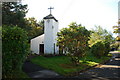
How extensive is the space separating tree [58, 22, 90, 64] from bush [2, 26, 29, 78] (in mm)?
6197

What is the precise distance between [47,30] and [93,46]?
7466 mm

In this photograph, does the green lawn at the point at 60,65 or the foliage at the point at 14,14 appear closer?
the green lawn at the point at 60,65

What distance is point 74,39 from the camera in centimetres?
1265

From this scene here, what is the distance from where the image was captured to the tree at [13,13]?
18689 mm

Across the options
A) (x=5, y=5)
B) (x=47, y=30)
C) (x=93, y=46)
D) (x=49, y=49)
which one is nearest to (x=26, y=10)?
(x=5, y=5)

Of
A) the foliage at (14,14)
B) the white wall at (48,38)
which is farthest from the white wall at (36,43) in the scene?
the foliage at (14,14)

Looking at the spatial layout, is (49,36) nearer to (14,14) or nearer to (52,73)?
(14,14)

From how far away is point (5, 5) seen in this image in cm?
1986

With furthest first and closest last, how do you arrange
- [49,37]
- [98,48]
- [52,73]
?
[49,37] → [98,48] → [52,73]

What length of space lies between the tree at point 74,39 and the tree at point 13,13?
8.95m

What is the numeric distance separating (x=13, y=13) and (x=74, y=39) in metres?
11.7

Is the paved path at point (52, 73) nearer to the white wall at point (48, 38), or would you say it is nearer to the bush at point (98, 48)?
the bush at point (98, 48)

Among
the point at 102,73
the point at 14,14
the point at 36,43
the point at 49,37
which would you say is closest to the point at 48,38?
the point at 49,37

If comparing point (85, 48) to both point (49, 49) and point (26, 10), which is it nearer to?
point (49, 49)
